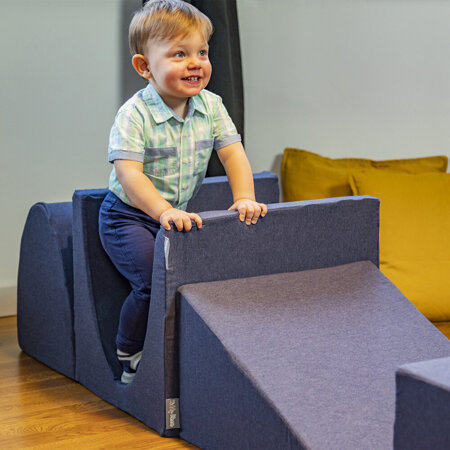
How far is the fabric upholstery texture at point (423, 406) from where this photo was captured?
1029 millimetres

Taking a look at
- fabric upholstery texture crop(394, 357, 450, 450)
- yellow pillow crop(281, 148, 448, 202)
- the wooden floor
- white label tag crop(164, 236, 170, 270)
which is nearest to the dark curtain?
yellow pillow crop(281, 148, 448, 202)

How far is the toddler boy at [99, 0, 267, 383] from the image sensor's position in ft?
5.94

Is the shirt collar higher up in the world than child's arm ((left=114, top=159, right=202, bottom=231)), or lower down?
higher up

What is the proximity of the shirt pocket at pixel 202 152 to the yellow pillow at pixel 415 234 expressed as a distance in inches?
37.2

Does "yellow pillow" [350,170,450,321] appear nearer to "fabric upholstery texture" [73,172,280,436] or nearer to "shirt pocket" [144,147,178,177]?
"fabric upholstery texture" [73,172,280,436]

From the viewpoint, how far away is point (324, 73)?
298 centimetres

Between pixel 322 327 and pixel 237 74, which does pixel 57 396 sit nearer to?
pixel 322 327

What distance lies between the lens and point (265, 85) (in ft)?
9.55

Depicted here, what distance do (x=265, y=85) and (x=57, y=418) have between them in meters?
1.53

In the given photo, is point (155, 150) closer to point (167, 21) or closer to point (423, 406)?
point (167, 21)

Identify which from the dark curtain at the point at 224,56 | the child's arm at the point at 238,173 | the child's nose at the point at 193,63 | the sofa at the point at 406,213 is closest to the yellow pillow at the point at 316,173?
the sofa at the point at 406,213

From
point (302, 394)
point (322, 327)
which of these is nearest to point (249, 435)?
point (302, 394)

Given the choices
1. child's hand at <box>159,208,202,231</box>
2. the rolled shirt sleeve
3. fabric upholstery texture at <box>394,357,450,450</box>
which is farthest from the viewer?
the rolled shirt sleeve

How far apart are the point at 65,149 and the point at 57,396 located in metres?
0.99
